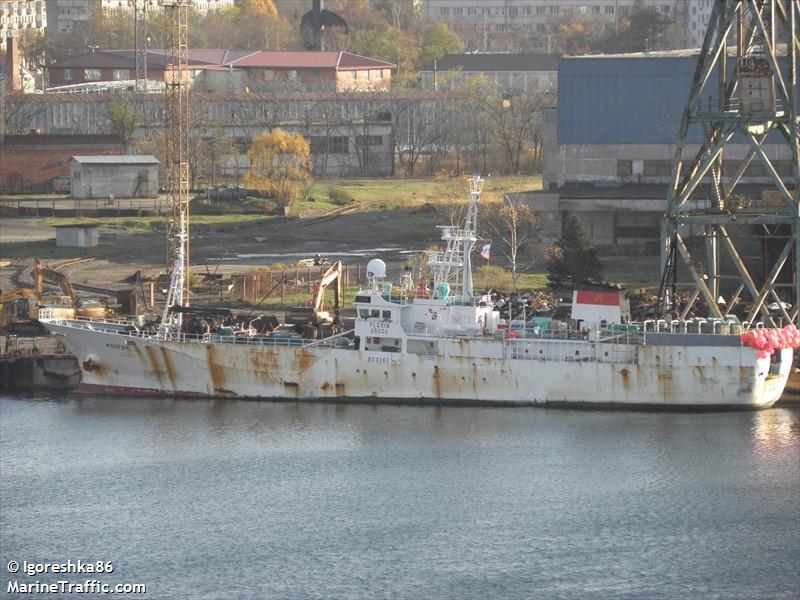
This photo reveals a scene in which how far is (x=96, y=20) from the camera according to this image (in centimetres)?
18138

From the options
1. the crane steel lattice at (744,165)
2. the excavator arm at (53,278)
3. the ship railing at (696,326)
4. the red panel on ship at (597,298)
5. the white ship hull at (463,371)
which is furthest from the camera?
the excavator arm at (53,278)

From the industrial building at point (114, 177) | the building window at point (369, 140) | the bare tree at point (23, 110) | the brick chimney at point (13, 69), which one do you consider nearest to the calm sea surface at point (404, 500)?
the industrial building at point (114, 177)

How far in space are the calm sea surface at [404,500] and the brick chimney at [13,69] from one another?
84502mm

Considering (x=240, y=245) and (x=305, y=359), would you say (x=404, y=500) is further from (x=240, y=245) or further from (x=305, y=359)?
(x=240, y=245)

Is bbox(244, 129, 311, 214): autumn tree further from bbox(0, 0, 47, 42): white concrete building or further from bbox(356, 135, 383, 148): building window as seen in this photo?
bbox(0, 0, 47, 42): white concrete building

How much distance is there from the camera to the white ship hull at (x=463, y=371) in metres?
59.4

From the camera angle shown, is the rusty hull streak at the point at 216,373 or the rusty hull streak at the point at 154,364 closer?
the rusty hull streak at the point at 216,373

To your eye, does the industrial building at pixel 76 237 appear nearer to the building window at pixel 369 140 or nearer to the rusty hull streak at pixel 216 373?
the rusty hull streak at pixel 216 373

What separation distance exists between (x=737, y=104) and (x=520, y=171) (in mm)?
61969

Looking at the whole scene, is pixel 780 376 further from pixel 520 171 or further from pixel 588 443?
pixel 520 171

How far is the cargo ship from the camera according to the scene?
5944 centimetres

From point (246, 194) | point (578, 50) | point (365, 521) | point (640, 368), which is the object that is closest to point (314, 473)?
point (365, 521)

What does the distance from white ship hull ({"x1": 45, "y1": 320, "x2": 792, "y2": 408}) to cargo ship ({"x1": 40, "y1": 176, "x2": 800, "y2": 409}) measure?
0.04m

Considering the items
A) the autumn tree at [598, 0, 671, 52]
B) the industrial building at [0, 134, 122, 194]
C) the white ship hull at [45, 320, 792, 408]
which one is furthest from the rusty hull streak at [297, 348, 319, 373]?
the autumn tree at [598, 0, 671, 52]
